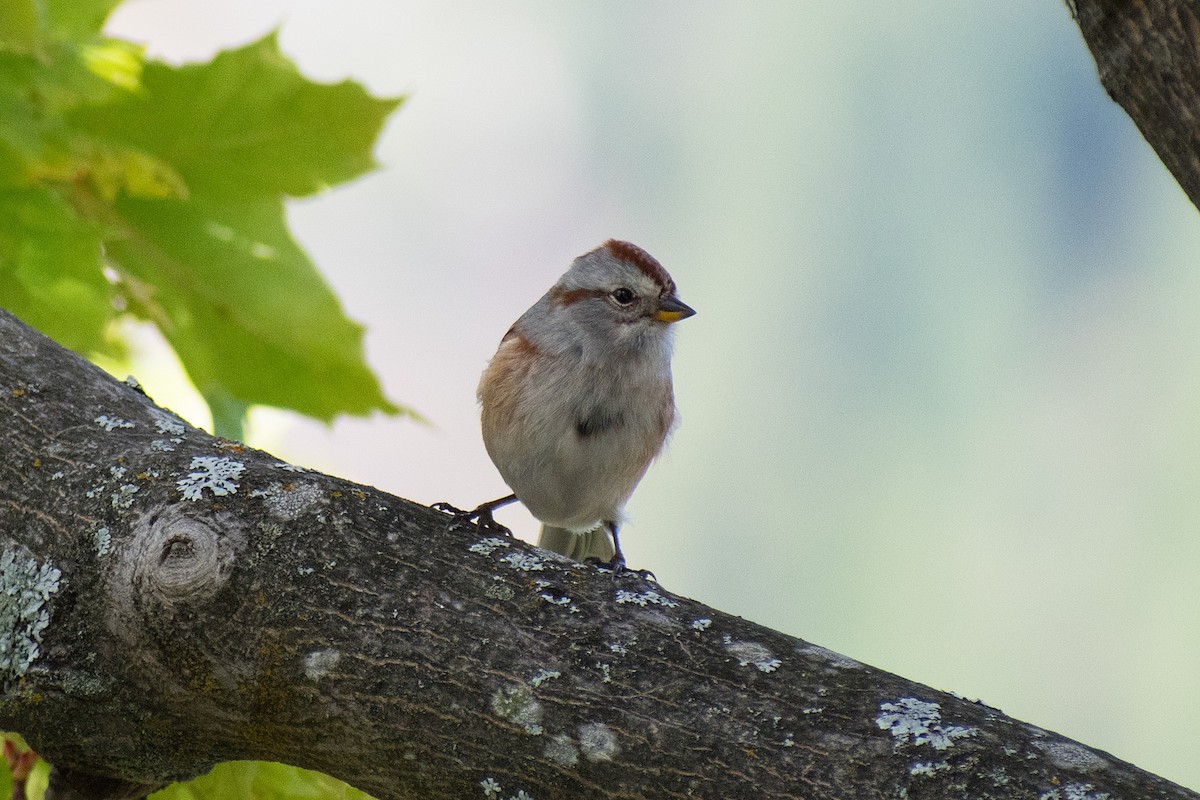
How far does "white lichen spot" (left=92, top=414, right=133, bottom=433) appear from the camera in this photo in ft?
6.91

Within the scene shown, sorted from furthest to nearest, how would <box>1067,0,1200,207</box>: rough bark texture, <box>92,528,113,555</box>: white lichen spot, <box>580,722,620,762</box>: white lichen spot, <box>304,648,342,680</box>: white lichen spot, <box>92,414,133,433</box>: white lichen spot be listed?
<box>92,414,133,433</box>: white lichen spot, <box>92,528,113,555</box>: white lichen spot, <box>304,648,342,680</box>: white lichen spot, <box>580,722,620,762</box>: white lichen spot, <box>1067,0,1200,207</box>: rough bark texture

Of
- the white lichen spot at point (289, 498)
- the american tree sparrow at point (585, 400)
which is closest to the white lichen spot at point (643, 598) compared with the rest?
the white lichen spot at point (289, 498)

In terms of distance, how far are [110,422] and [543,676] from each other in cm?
94

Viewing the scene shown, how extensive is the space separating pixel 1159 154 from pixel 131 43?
202cm

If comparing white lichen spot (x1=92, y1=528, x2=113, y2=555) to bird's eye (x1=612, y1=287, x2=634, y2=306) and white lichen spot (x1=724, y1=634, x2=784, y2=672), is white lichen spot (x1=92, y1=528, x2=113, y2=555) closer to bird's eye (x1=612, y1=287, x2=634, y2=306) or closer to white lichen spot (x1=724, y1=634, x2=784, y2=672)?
white lichen spot (x1=724, y1=634, x2=784, y2=672)

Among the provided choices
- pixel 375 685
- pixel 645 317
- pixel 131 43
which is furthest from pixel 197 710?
pixel 645 317

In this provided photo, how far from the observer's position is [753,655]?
1768mm

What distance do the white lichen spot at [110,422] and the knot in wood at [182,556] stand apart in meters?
0.30

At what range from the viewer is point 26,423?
6.81ft

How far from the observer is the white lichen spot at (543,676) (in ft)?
5.75

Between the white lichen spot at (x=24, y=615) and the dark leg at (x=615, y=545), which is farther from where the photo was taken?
the dark leg at (x=615, y=545)

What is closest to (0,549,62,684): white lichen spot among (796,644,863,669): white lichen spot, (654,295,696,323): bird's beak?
(796,644,863,669): white lichen spot

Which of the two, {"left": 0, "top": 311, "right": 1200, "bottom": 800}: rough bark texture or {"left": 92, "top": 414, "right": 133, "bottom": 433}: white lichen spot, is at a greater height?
{"left": 92, "top": 414, "right": 133, "bottom": 433}: white lichen spot

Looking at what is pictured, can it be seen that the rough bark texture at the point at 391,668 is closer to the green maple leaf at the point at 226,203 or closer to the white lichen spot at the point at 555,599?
the white lichen spot at the point at 555,599
